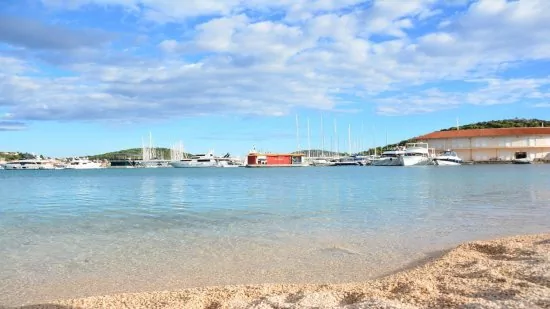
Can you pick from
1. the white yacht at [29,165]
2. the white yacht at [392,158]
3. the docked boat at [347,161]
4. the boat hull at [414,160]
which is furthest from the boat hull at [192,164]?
the boat hull at [414,160]

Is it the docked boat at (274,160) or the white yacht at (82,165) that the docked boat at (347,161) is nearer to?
the docked boat at (274,160)

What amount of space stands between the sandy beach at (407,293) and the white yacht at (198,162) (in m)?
146

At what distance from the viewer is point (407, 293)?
6613 millimetres

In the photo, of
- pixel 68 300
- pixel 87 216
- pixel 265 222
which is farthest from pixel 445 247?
pixel 87 216

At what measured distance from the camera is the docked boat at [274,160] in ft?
462

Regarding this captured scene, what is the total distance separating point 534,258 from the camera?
27.9ft

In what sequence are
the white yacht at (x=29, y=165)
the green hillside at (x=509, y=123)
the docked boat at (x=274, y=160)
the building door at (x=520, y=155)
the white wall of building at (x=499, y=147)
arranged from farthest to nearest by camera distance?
the white yacht at (x=29, y=165) → the green hillside at (x=509, y=123) → the docked boat at (x=274, y=160) → the building door at (x=520, y=155) → the white wall of building at (x=499, y=147)

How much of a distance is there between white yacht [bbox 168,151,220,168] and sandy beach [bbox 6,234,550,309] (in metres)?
146

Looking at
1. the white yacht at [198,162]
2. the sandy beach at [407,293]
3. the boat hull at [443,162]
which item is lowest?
the sandy beach at [407,293]

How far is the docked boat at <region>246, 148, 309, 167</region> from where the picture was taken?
14075 cm

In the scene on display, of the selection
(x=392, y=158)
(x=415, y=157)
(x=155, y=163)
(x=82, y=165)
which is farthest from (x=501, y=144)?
(x=82, y=165)

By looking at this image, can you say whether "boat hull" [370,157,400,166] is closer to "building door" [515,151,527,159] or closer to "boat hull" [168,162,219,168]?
"building door" [515,151,527,159]

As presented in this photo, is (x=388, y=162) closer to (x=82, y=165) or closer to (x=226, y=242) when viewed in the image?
(x=82, y=165)

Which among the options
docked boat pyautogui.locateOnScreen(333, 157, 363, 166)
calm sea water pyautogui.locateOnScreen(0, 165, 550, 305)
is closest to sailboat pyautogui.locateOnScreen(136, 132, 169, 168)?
docked boat pyautogui.locateOnScreen(333, 157, 363, 166)
